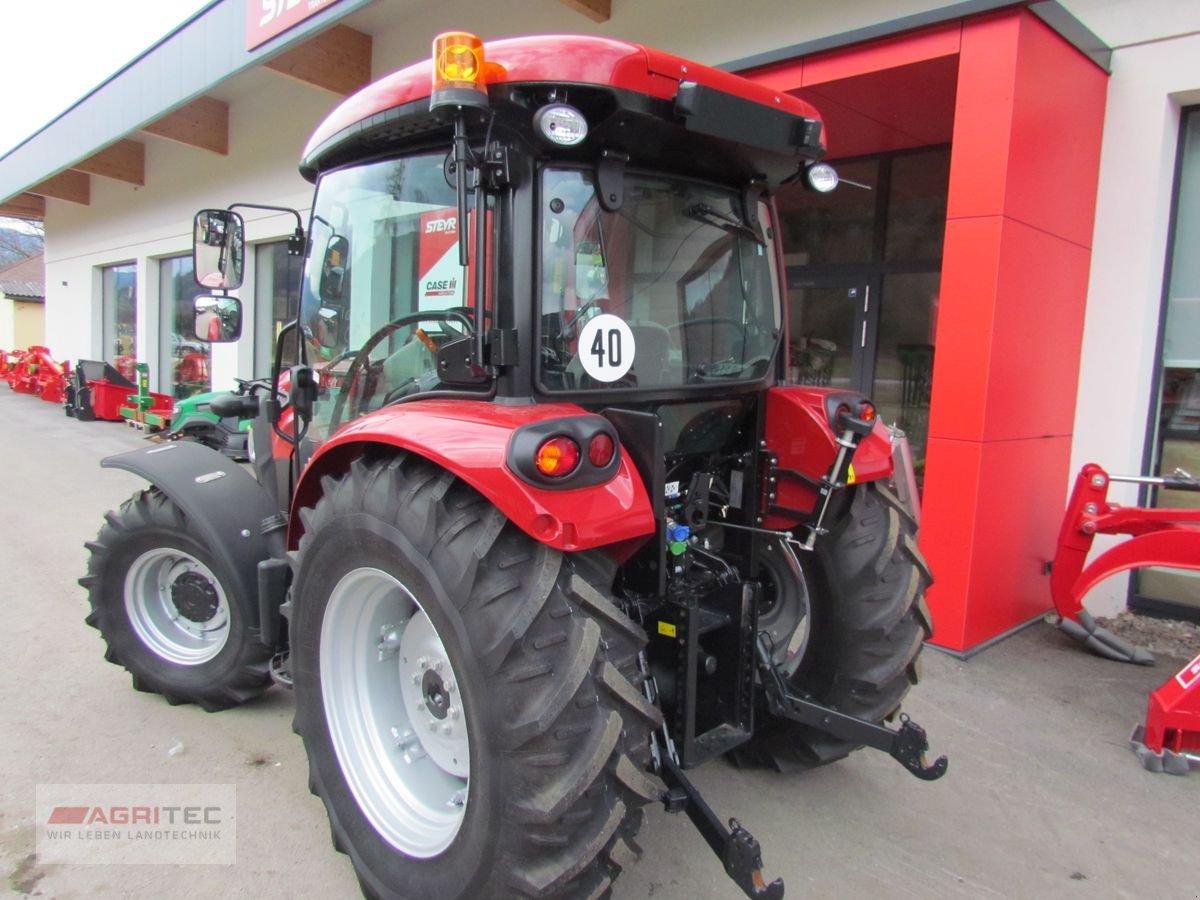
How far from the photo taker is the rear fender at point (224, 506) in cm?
327

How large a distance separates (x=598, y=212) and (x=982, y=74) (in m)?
3.12

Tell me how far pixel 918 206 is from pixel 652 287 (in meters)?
5.07

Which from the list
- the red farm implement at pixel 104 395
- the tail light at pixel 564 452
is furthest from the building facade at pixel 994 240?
the red farm implement at pixel 104 395

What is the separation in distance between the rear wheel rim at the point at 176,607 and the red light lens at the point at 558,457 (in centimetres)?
223

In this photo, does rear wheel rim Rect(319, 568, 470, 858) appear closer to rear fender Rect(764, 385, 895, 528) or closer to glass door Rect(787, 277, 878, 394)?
rear fender Rect(764, 385, 895, 528)

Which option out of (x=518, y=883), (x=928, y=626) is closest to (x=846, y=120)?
(x=928, y=626)

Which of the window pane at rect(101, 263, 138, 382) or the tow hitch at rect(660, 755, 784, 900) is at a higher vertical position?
the window pane at rect(101, 263, 138, 382)

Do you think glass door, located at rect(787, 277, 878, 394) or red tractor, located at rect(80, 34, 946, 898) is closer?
red tractor, located at rect(80, 34, 946, 898)

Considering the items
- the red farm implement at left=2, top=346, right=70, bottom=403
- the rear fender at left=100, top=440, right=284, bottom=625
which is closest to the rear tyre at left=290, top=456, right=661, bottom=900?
the rear fender at left=100, top=440, right=284, bottom=625

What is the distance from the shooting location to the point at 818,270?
719 cm

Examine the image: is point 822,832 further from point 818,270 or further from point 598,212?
point 818,270

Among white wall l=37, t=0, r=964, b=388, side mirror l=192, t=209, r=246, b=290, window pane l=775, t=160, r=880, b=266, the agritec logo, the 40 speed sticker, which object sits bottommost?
the agritec logo

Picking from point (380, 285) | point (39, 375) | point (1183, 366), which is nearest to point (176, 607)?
point (380, 285)

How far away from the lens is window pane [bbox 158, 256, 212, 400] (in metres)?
14.9
